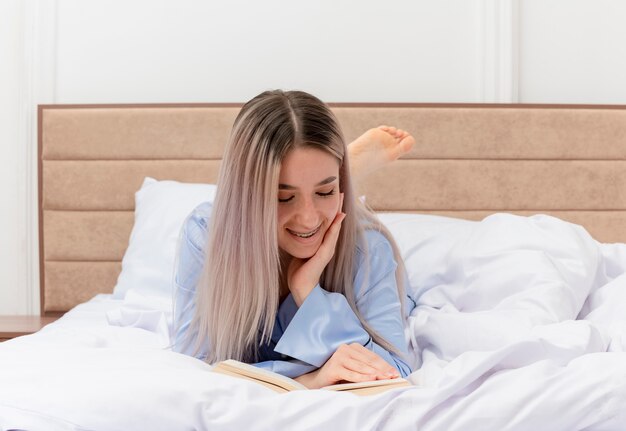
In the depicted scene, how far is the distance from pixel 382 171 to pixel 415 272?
618mm

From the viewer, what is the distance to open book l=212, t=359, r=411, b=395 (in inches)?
46.8

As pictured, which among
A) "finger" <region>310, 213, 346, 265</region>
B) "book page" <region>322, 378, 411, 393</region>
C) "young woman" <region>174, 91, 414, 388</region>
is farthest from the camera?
"finger" <region>310, 213, 346, 265</region>

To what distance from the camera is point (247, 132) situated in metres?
1.55

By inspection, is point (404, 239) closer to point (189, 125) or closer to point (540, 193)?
point (540, 193)

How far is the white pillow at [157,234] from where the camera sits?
7.82 ft

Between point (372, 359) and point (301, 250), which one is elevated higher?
point (301, 250)

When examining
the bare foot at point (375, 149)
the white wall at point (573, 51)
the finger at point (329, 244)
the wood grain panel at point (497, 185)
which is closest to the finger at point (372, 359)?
the finger at point (329, 244)

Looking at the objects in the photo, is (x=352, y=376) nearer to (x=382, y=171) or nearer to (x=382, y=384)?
(x=382, y=384)

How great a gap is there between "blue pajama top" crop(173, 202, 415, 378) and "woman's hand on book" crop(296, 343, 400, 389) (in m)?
0.07

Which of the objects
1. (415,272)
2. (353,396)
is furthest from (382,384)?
(415,272)

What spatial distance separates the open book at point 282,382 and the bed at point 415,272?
8cm

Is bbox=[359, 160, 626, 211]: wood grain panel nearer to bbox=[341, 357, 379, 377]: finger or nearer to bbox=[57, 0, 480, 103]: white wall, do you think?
bbox=[57, 0, 480, 103]: white wall

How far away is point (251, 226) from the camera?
5.08 ft

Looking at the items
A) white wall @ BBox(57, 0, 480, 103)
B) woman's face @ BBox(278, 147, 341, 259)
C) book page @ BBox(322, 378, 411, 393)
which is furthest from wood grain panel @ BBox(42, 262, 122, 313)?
book page @ BBox(322, 378, 411, 393)
